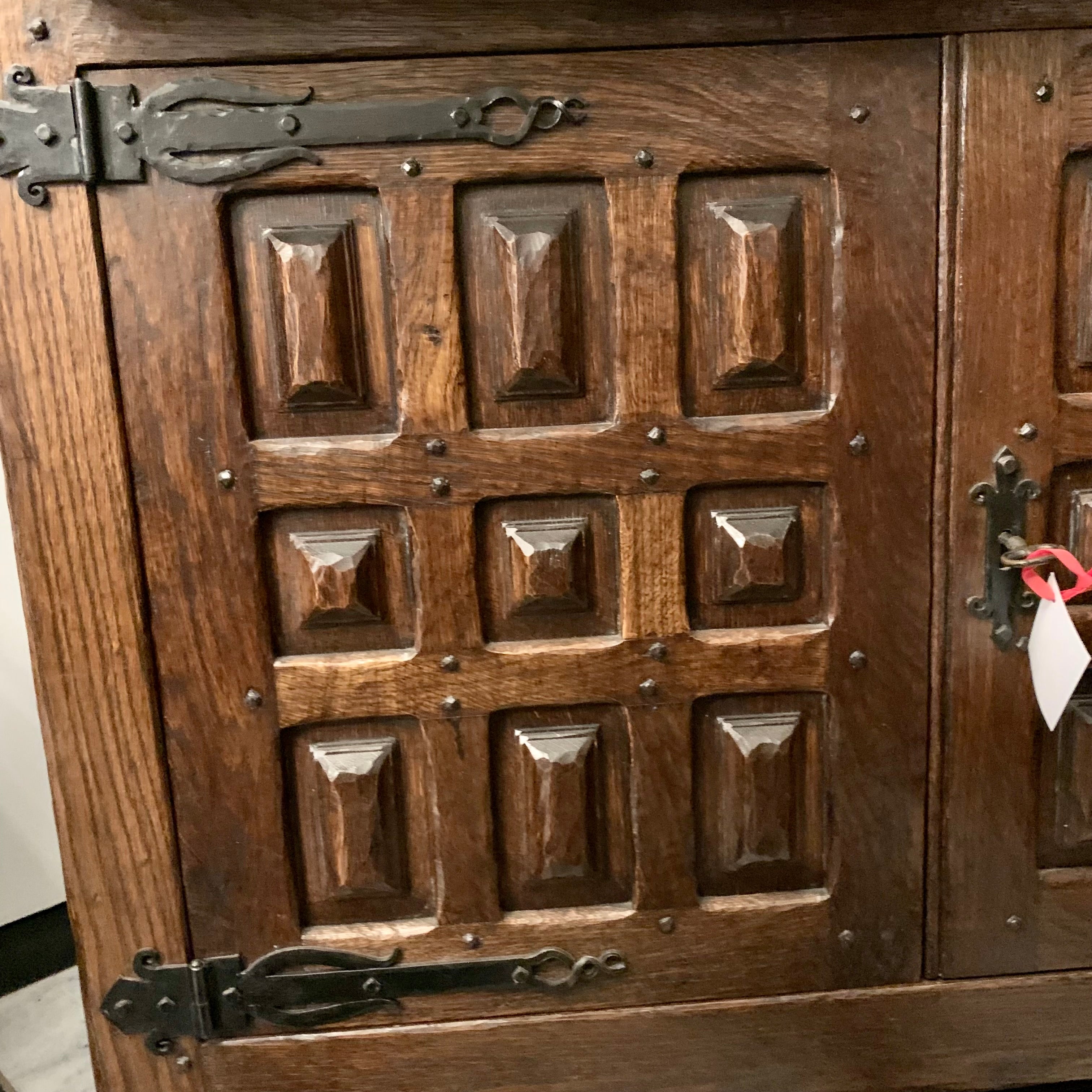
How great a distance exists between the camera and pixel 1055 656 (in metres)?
0.93

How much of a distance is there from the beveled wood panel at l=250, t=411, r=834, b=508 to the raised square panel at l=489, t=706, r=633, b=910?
230mm

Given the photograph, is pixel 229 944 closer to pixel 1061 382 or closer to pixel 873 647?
pixel 873 647

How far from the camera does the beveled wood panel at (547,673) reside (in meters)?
0.96

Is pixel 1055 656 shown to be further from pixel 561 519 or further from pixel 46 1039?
pixel 46 1039

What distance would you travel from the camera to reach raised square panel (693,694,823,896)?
99cm

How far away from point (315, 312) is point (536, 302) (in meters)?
0.20

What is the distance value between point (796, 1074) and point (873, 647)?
0.46 metres

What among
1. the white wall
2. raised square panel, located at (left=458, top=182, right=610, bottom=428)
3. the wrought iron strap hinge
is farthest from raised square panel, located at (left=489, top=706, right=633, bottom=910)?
the white wall

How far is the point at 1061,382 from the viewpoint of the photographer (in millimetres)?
951

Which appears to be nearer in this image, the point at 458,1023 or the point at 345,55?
the point at 345,55

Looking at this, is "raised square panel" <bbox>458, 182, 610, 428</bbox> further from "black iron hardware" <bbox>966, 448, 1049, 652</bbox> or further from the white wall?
the white wall

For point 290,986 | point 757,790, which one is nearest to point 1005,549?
point 757,790

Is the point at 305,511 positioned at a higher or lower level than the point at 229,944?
higher

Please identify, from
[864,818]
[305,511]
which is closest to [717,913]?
[864,818]
